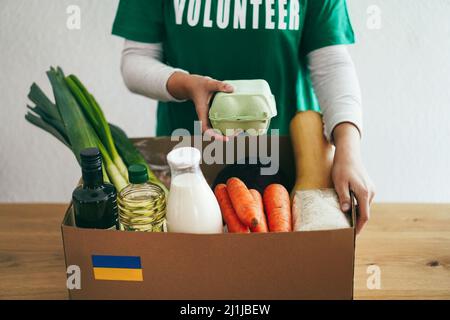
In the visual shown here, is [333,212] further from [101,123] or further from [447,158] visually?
[447,158]

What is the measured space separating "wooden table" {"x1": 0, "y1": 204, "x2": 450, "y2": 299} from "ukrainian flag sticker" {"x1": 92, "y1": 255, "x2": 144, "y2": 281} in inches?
7.8

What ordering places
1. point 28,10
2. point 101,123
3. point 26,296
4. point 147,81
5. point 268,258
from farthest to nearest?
point 28,10, point 147,81, point 101,123, point 26,296, point 268,258

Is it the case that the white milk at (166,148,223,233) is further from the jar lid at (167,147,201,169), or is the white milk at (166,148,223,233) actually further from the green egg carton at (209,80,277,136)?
the green egg carton at (209,80,277,136)

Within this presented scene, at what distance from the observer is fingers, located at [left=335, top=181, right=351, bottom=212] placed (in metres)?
0.84

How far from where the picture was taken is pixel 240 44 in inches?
48.1

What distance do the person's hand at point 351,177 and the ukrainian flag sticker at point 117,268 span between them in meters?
0.34

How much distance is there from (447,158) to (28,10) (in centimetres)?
159

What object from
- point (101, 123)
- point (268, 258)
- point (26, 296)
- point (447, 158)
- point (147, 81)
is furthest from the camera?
point (447, 158)

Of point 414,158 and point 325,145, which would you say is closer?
point 325,145

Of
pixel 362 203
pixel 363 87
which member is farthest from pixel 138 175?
pixel 363 87

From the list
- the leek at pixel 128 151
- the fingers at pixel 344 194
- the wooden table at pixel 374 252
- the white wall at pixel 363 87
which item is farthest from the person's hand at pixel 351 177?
the white wall at pixel 363 87

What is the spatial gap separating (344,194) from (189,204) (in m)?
0.28

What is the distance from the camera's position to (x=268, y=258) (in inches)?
28.9

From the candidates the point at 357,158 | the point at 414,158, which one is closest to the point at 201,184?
the point at 357,158
